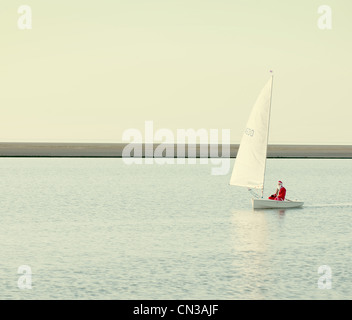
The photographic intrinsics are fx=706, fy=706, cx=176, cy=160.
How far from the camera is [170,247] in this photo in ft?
129

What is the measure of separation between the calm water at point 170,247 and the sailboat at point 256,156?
4.41 ft

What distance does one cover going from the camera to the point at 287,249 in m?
39.5

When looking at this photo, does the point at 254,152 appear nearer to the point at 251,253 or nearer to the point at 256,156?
the point at 256,156

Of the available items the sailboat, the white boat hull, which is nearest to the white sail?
the sailboat

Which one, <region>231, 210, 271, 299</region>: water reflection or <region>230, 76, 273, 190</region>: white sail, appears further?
<region>230, 76, 273, 190</region>: white sail

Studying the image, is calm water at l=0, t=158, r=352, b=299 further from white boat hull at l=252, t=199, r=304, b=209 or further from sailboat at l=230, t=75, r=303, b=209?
sailboat at l=230, t=75, r=303, b=209

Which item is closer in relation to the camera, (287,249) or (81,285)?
(81,285)

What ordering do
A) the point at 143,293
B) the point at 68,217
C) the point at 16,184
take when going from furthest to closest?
the point at 16,184, the point at 68,217, the point at 143,293

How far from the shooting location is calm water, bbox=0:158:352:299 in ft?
94.7

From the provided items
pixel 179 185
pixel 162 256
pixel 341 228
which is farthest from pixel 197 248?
pixel 179 185

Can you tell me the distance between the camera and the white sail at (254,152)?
55.2 meters

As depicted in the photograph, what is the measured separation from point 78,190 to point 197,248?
48375mm

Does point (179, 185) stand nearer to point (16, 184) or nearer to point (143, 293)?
point (16, 184)
